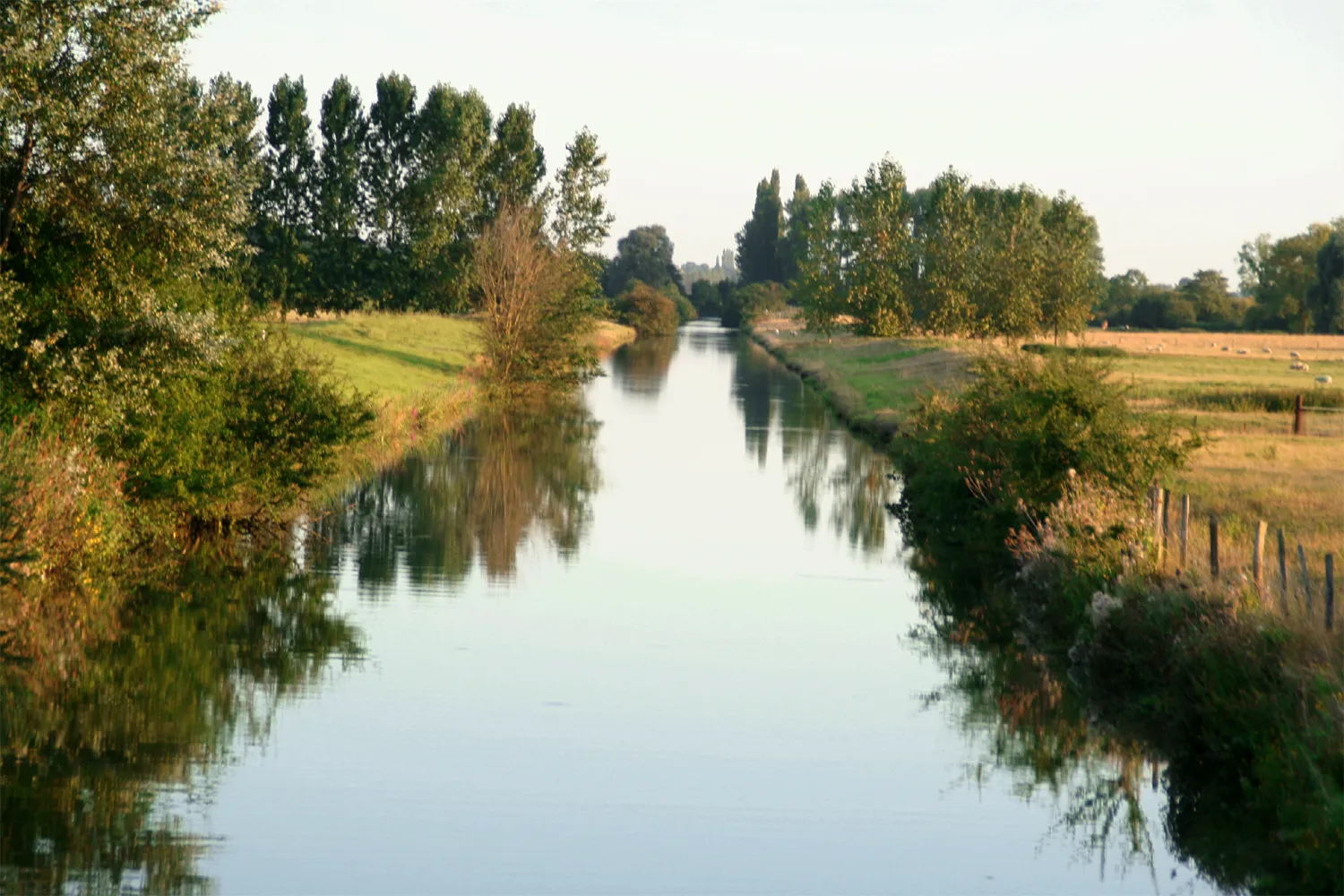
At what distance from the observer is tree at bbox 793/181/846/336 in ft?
283

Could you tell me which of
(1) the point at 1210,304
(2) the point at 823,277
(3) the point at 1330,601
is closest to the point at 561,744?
(3) the point at 1330,601

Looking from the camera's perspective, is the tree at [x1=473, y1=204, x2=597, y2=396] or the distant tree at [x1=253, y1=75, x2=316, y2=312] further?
the distant tree at [x1=253, y1=75, x2=316, y2=312]

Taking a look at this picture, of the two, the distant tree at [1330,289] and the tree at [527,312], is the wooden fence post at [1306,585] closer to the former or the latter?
the tree at [527,312]

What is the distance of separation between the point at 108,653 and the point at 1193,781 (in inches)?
403

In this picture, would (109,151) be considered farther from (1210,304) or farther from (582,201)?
(1210,304)

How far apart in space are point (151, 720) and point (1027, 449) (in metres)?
12.7

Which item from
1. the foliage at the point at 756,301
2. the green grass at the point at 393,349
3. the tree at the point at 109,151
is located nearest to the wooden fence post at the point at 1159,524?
the tree at the point at 109,151

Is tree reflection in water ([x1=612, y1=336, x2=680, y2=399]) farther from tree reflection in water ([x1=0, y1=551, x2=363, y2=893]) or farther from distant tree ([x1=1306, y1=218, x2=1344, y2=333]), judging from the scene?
distant tree ([x1=1306, y1=218, x2=1344, y2=333])

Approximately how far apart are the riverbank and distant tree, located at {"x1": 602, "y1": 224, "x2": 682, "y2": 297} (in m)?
138

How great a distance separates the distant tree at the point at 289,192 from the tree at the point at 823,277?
87.8 ft

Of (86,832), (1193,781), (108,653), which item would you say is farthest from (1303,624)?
(108,653)

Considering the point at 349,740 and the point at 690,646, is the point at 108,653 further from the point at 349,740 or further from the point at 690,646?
the point at 690,646

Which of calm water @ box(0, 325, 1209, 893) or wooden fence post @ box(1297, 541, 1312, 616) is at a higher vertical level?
wooden fence post @ box(1297, 541, 1312, 616)

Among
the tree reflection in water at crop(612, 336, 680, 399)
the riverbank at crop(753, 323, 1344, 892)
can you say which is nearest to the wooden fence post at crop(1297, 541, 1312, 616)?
the riverbank at crop(753, 323, 1344, 892)
